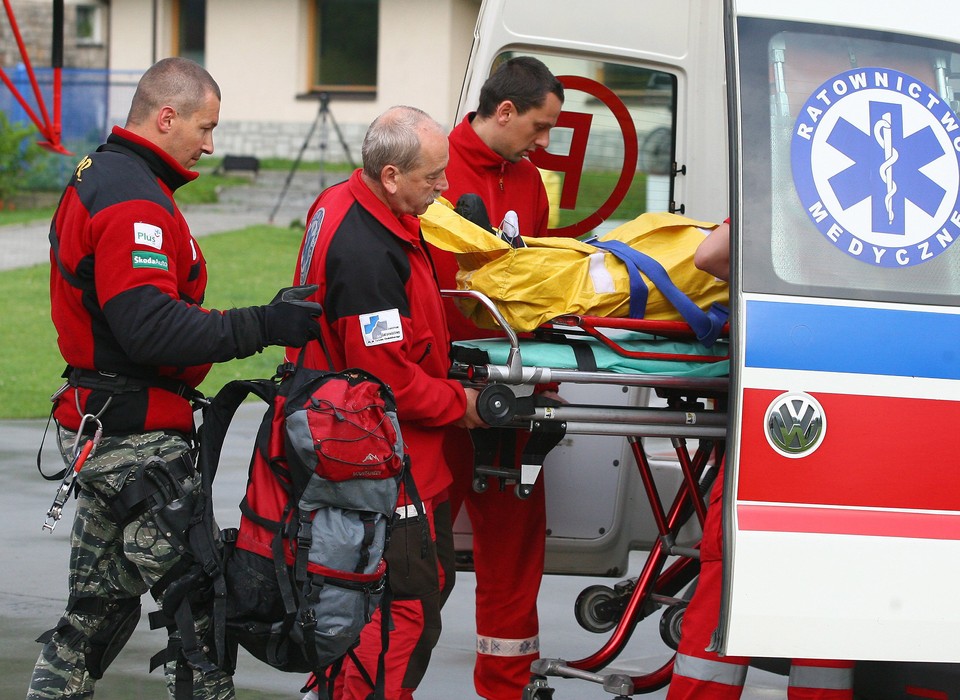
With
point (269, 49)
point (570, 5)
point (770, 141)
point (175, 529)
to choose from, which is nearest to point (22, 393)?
point (570, 5)

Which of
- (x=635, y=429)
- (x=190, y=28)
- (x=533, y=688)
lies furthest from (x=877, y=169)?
(x=190, y=28)

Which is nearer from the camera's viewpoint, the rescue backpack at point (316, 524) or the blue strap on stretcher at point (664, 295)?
the rescue backpack at point (316, 524)

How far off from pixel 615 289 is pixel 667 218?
391 mm

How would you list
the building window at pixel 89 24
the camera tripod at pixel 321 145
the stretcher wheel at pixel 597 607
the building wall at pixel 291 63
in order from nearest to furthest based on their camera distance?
1. the stretcher wheel at pixel 597 607
2. the camera tripod at pixel 321 145
3. the building wall at pixel 291 63
4. the building window at pixel 89 24

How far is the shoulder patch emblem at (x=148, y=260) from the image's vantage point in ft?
10.6

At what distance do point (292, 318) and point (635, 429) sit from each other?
933mm

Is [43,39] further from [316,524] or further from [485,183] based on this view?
[316,524]

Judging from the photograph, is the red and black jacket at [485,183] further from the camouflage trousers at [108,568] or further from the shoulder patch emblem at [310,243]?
the camouflage trousers at [108,568]

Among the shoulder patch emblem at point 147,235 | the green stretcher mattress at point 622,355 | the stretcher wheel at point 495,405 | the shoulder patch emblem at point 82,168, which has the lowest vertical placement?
the stretcher wheel at point 495,405

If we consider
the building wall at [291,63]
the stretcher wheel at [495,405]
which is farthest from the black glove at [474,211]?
the building wall at [291,63]

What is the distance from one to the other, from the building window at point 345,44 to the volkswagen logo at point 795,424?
22.5 metres

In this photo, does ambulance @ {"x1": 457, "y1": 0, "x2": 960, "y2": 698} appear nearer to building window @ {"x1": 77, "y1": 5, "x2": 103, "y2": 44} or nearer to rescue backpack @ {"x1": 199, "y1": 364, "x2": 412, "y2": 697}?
rescue backpack @ {"x1": 199, "y1": 364, "x2": 412, "y2": 697}

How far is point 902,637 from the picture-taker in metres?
3.09

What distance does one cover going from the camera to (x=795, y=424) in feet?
10.0
